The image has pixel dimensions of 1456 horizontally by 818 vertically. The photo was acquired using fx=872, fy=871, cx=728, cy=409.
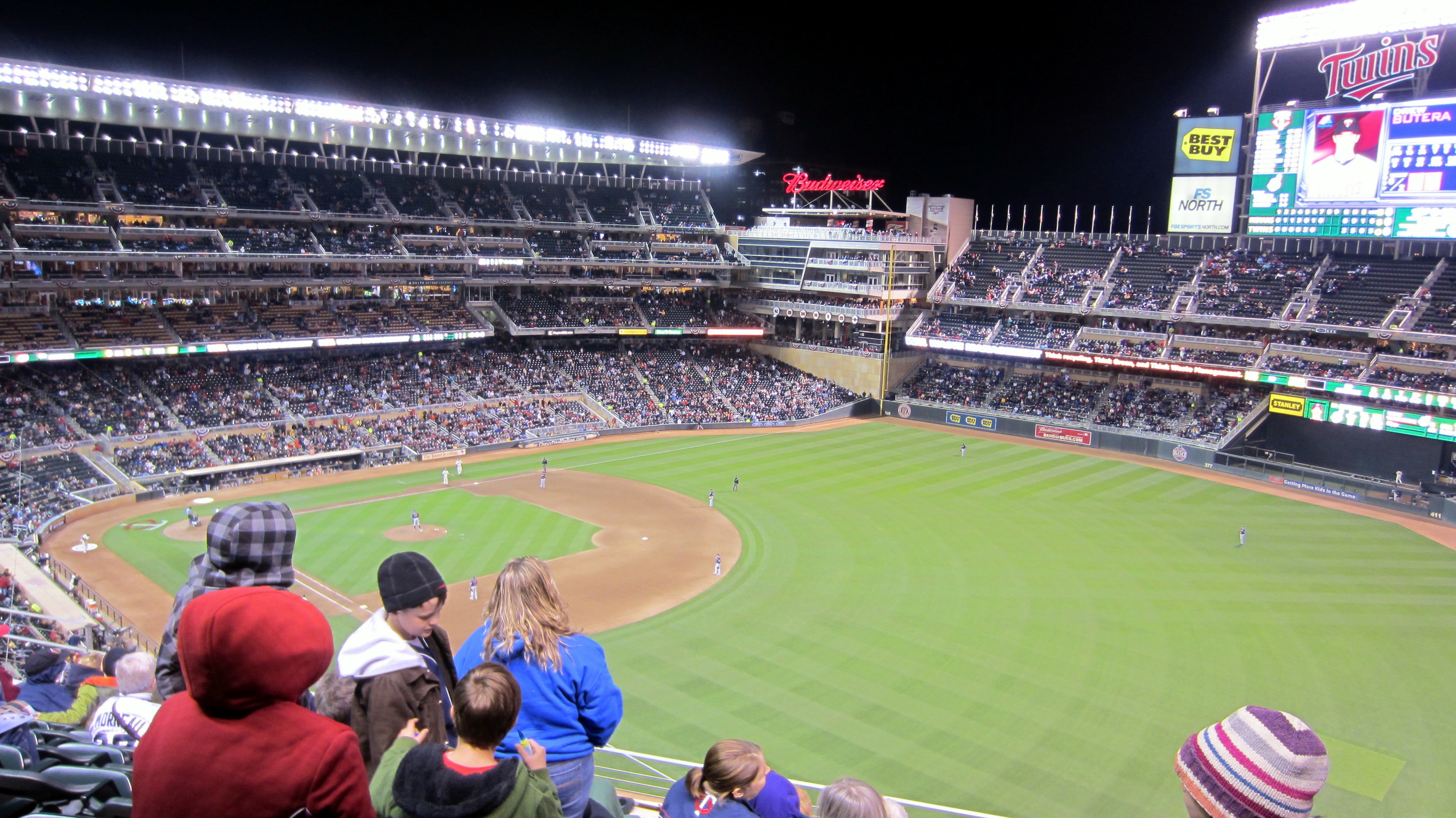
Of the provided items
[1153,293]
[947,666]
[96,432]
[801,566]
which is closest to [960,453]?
[1153,293]

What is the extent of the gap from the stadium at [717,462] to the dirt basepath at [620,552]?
27cm


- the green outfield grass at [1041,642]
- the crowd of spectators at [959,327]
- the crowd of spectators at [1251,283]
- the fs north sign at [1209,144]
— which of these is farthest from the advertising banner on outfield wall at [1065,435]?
the fs north sign at [1209,144]

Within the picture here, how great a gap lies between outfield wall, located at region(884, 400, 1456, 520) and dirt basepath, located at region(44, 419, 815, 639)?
1060 inches

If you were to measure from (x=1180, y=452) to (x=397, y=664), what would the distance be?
169ft

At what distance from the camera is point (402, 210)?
5831 centimetres

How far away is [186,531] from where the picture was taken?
32.4 metres

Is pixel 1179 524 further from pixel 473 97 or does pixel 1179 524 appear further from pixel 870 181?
pixel 473 97

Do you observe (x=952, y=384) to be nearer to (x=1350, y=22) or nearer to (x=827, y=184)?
(x=827, y=184)

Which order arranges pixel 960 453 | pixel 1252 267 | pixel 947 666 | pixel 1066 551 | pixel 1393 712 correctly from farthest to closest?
pixel 1252 267
pixel 960 453
pixel 1066 551
pixel 947 666
pixel 1393 712

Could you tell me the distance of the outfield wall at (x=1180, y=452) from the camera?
41.2 metres

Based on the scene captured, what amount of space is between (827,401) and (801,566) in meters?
32.2

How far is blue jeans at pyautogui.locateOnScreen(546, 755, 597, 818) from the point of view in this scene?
4969 millimetres

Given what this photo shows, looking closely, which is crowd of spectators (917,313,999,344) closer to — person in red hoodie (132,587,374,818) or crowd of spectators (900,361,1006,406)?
crowd of spectators (900,361,1006,406)

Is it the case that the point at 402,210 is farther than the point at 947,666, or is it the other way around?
the point at 402,210
